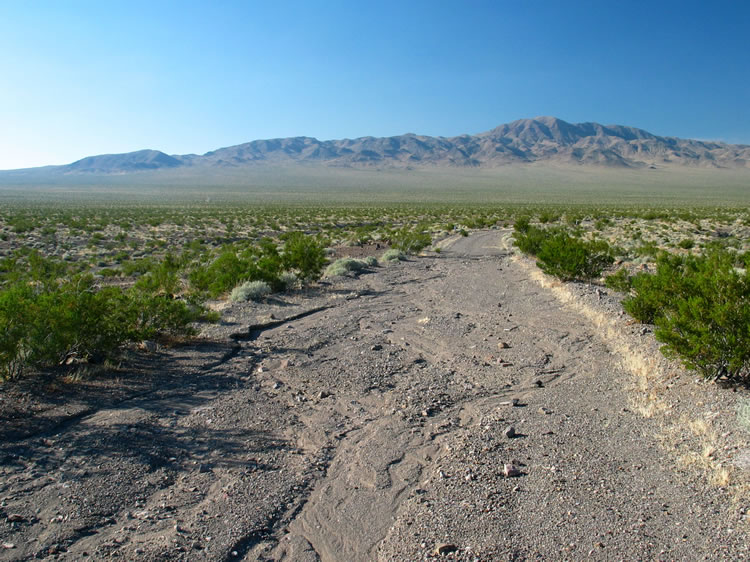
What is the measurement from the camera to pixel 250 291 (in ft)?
42.2

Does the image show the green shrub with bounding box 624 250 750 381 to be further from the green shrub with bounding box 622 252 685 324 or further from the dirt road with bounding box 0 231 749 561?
the dirt road with bounding box 0 231 749 561

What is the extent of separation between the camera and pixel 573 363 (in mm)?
8203

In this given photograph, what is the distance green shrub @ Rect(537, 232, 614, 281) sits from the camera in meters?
14.3

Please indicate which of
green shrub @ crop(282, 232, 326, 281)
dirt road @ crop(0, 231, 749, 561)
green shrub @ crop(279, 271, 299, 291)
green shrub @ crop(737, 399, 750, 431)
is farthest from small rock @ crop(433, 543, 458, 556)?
green shrub @ crop(282, 232, 326, 281)

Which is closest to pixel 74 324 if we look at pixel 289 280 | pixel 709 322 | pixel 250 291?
pixel 250 291

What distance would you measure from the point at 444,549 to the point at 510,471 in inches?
50.5

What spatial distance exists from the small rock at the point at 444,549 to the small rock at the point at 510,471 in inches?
45.9

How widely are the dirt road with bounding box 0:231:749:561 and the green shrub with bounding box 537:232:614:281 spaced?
5.91 m

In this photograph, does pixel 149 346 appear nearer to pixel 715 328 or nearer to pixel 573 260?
pixel 715 328

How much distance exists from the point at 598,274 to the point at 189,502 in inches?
517

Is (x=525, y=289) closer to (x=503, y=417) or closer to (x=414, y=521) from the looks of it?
(x=503, y=417)

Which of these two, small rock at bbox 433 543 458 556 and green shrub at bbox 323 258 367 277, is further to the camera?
green shrub at bbox 323 258 367 277

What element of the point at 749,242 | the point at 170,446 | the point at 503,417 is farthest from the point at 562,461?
the point at 749,242

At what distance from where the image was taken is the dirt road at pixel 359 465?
386 centimetres
